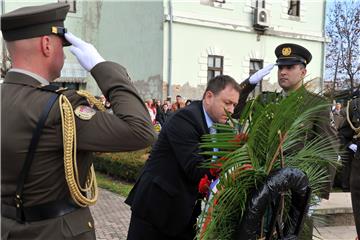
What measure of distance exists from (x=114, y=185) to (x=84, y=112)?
6.94m

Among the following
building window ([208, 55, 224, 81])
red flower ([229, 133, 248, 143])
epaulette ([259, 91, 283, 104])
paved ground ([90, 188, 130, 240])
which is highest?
building window ([208, 55, 224, 81])

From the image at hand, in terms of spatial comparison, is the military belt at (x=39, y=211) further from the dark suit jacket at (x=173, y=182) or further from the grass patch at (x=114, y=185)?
the grass patch at (x=114, y=185)

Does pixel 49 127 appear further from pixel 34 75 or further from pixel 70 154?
pixel 34 75

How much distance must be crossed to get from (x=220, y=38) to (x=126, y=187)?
11.0 metres

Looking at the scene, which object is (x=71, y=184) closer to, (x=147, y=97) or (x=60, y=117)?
(x=60, y=117)

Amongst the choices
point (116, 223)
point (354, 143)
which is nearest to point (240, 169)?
point (354, 143)

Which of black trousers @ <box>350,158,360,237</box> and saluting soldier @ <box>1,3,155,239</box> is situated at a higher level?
saluting soldier @ <box>1,3,155,239</box>

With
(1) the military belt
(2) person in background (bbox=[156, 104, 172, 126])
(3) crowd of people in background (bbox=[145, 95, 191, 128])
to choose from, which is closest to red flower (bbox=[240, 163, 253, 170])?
(1) the military belt

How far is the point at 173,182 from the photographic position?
293 centimetres

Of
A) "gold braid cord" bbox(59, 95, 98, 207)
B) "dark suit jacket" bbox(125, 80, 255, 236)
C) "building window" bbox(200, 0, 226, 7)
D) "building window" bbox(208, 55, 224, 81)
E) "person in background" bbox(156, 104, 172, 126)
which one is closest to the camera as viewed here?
"gold braid cord" bbox(59, 95, 98, 207)

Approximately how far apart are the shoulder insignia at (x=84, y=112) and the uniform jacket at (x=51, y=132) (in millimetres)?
17

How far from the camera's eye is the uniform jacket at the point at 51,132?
1.77 meters

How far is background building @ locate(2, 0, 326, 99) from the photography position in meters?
17.0

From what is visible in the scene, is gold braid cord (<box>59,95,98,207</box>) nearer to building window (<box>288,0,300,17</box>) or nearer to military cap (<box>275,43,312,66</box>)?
military cap (<box>275,43,312,66</box>)
